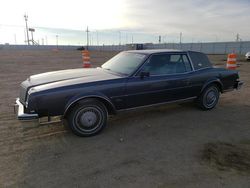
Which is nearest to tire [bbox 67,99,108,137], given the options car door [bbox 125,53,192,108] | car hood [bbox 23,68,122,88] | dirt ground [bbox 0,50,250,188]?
dirt ground [bbox 0,50,250,188]

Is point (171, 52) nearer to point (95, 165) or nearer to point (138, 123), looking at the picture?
point (138, 123)

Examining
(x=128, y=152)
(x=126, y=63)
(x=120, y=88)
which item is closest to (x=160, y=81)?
(x=126, y=63)

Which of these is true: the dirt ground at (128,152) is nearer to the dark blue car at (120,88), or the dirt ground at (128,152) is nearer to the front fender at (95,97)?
the dark blue car at (120,88)

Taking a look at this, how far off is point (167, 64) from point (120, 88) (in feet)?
4.61

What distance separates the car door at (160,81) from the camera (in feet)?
14.4

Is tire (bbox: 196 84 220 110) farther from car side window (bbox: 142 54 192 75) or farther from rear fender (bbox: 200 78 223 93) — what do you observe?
car side window (bbox: 142 54 192 75)

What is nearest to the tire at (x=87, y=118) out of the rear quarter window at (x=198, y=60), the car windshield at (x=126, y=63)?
the car windshield at (x=126, y=63)

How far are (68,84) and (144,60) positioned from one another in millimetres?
1657

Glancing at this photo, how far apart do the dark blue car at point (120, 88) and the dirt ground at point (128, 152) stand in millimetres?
391

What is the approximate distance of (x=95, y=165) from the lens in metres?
3.13

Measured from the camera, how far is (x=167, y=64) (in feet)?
16.2

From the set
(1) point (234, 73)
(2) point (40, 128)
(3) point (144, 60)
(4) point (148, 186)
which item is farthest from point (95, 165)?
(1) point (234, 73)

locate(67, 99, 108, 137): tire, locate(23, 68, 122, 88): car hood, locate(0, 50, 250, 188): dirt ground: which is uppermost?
locate(23, 68, 122, 88): car hood

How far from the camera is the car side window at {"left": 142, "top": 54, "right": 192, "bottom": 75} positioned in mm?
4664
